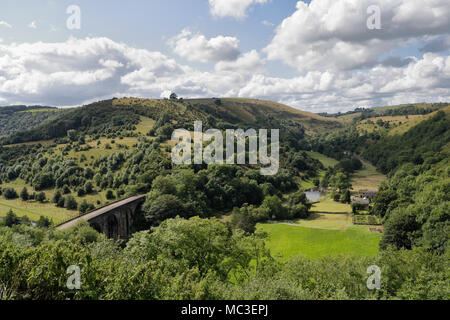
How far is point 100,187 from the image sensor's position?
86000mm

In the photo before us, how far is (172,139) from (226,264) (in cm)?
9188

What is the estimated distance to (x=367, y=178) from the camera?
127m

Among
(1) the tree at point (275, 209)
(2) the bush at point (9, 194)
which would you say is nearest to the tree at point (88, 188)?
(2) the bush at point (9, 194)

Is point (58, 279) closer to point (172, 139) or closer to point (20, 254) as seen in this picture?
point (20, 254)

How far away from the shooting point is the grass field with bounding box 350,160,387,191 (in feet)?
363

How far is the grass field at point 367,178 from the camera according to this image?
110719 mm

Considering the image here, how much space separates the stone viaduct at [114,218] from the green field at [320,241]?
30466mm

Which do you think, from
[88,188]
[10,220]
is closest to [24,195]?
[88,188]

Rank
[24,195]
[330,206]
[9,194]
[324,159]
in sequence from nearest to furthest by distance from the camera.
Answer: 1. [24,195]
2. [330,206]
3. [9,194]
4. [324,159]

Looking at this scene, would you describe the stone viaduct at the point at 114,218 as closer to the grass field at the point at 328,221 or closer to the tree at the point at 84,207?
the tree at the point at 84,207

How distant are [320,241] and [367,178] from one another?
87127 millimetres

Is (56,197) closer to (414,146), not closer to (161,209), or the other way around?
(161,209)
